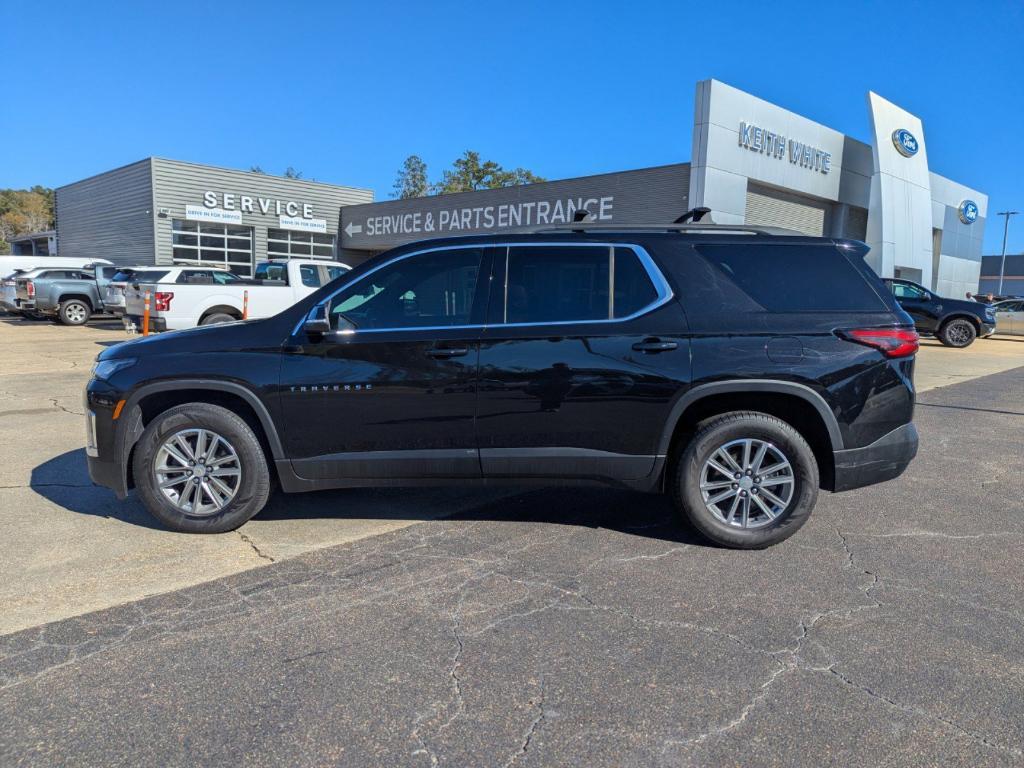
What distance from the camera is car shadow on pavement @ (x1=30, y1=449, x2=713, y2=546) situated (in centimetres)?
469

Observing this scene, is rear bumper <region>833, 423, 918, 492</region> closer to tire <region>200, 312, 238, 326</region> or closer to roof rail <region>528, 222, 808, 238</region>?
roof rail <region>528, 222, 808, 238</region>

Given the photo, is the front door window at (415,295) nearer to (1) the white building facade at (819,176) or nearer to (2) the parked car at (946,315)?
(1) the white building facade at (819,176)

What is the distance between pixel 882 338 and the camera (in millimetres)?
4113

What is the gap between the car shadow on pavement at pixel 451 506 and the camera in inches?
185

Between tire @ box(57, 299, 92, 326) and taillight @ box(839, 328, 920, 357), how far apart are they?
21.2 m

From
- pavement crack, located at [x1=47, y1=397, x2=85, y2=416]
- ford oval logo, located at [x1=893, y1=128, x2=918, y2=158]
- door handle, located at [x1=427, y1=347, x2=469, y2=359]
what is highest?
ford oval logo, located at [x1=893, y1=128, x2=918, y2=158]

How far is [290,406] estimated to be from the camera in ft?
13.7

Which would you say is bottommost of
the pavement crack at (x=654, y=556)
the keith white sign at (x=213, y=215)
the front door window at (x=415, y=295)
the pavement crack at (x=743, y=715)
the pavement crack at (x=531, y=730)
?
the pavement crack at (x=531, y=730)

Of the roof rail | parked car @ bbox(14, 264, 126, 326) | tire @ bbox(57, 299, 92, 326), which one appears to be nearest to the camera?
the roof rail

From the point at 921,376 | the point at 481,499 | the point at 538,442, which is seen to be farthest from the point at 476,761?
the point at 921,376

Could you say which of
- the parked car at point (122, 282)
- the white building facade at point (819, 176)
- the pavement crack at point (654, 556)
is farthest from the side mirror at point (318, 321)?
the white building facade at point (819, 176)

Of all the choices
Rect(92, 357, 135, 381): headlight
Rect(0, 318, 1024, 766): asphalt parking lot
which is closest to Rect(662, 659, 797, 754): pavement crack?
Rect(0, 318, 1024, 766): asphalt parking lot

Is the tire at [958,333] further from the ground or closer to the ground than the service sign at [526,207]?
closer to the ground

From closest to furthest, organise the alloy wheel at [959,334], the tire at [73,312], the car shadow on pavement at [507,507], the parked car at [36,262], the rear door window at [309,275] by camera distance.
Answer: the car shadow on pavement at [507,507]
the rear door window at [309,275]
the tire at [73,312]
the alloy wheel at [959,334]
the parked car at [36,262]
